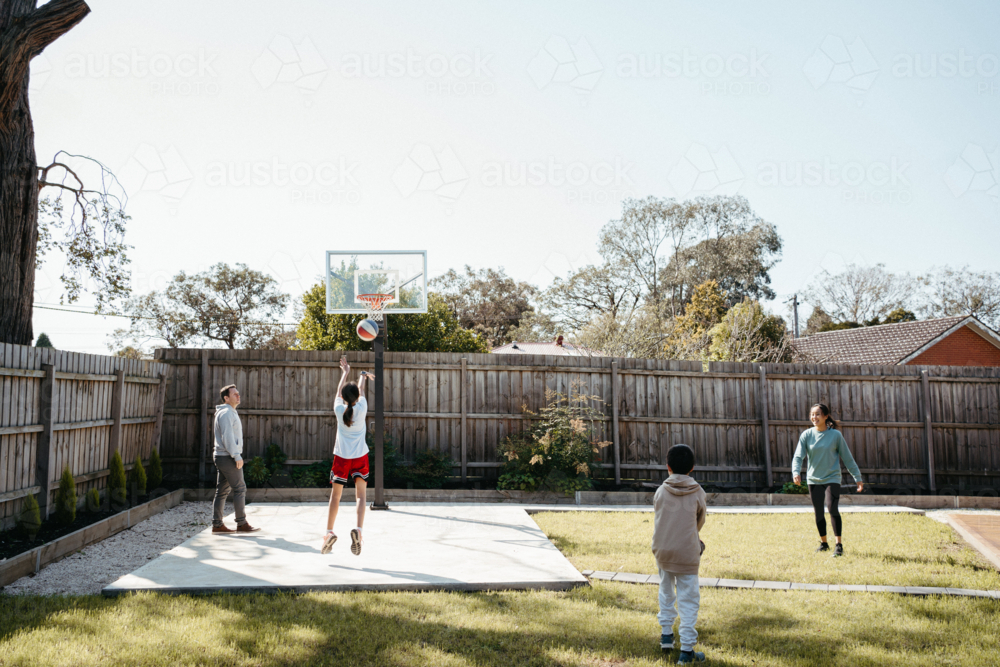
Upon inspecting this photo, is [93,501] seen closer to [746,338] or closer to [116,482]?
[116,482]

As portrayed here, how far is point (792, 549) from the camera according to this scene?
755cm

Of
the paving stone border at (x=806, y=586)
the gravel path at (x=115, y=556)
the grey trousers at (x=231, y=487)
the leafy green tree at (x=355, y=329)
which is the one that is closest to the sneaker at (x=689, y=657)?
the paving stone border at (x=806, y=586)

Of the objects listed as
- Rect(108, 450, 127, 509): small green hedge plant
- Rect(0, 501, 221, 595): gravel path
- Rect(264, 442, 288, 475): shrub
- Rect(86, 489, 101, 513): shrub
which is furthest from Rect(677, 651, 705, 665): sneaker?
Rect(264, 442, 288, 475): shrub

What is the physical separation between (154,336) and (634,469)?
3459 cm

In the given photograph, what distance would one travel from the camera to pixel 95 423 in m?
8.77

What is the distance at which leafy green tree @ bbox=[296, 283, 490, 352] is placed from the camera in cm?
1543

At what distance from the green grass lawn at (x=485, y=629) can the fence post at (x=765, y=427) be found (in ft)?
22.5

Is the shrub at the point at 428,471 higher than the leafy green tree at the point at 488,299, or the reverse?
the leafy green tree at the point at 488,299

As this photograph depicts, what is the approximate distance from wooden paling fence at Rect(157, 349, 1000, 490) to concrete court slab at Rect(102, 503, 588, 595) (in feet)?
8.56

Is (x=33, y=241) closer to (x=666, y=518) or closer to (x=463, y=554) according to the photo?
(x=463, y=554)

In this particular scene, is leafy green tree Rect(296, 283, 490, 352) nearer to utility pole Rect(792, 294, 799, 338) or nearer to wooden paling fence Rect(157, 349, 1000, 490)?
wooden paling fence Rect(157, 349, 1000, 490)

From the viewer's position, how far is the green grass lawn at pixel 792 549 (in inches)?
252

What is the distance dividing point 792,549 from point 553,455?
14.2 ft

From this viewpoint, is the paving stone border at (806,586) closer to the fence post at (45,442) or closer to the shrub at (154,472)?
the fence post at (45,442)
